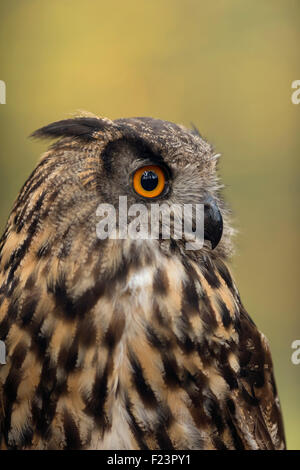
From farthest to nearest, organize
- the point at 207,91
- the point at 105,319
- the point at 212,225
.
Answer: the point at 207,91 < the point at 212,225 < the point at 105,319

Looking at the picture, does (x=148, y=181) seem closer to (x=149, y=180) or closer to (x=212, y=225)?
(x=149, y=180)

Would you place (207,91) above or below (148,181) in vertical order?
above

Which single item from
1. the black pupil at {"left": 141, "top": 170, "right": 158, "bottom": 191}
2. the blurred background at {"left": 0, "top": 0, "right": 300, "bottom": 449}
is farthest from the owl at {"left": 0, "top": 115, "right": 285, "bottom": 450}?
the blurred background at {"left": 0, "top": 0, "right": 300, "bottom": 449}

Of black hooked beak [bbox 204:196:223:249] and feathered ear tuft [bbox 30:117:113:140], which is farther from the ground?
feathered ear tuft [bbox 30:117:113:140]

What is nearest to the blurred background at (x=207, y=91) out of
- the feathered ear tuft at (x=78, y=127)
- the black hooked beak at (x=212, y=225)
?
the feathered ear tuft at (x=78, y=127)

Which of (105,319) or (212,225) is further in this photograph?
(212,225)

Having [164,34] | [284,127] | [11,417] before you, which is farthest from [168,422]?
[284,127]

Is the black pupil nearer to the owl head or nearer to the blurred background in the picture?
the owl head

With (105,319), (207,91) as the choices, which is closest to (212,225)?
(105,319)
